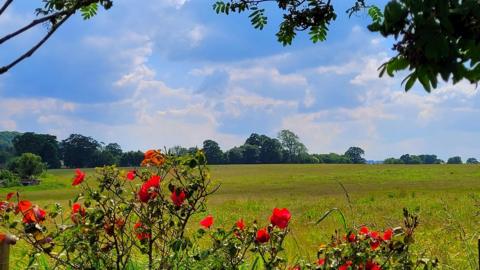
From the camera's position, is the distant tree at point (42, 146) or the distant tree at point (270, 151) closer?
the distant tree at point (42, 146)

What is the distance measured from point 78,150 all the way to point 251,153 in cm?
2974

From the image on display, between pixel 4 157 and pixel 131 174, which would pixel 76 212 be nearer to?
pixel 131 174

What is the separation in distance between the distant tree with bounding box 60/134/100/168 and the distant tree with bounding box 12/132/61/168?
1.67 m

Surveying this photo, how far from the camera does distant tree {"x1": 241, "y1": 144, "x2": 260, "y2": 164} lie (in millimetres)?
99031

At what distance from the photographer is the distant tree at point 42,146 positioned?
3883 inches

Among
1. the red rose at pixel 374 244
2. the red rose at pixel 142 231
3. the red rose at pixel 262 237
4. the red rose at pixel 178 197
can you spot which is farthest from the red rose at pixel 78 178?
the red rose at pixel 374 244

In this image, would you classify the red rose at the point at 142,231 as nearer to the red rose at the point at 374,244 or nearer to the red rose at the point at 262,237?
the red rose at the point at 262,237

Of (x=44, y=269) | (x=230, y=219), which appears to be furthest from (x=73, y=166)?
(x=44, y=269)

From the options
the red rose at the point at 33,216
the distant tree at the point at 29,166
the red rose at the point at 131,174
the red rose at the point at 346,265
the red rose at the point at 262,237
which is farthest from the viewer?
the distant tree at the point at 29,166

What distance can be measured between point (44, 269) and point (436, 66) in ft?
11.3

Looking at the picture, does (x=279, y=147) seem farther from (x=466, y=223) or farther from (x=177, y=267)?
(x=177, y=267)

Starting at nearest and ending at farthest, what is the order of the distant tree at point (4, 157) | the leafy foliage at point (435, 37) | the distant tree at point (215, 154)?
1. the leafy foliage at point (435, 37)
2. the distant tree at point (215, 154)
3. the distant tree at point (4, 157)

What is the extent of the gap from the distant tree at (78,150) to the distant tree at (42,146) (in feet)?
5.48

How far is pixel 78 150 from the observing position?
335 ft
